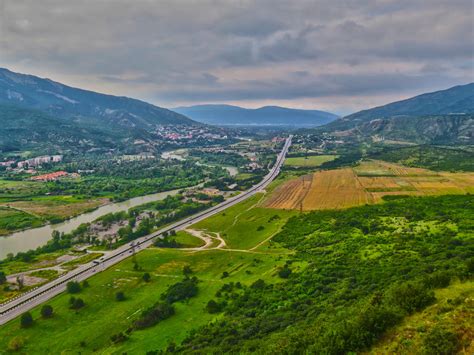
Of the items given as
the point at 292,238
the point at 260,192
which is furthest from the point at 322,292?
the point at 260,192

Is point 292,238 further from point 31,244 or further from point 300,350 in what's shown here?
point 31,244

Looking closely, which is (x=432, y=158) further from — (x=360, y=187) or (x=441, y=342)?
(x=441, y=342)

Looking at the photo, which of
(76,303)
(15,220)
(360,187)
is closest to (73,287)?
(76,303)

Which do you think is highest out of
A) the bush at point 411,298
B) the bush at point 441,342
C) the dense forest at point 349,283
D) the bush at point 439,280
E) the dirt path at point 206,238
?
the bush at point 441,342

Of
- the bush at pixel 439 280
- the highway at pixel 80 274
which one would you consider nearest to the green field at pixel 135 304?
the highway at pixel 80 274

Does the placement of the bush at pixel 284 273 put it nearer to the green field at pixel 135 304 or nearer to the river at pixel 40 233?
the green field at pixel 135 304

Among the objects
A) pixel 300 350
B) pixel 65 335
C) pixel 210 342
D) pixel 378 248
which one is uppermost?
pixel 300 350
